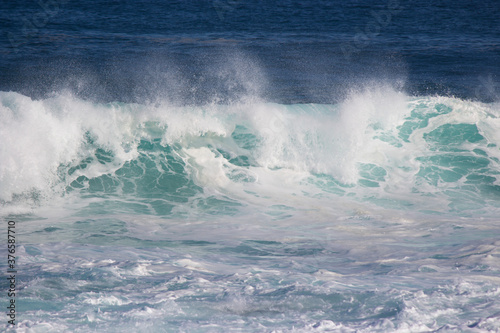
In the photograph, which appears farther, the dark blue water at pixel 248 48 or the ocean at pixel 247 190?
the dark blue water at pixel 248 48

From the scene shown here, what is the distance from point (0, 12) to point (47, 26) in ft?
14.8

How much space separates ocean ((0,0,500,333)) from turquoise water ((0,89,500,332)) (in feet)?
0.13

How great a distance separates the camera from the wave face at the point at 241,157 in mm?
9844

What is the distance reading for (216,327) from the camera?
4.89 m

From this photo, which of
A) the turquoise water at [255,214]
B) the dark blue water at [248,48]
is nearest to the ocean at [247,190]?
the turquoise water at [255,214]

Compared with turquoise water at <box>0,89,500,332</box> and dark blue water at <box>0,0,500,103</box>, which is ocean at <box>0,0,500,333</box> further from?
dark blue water at <box>0,0,500,103</box>

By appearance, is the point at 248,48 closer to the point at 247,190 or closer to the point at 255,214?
the point at 247,190

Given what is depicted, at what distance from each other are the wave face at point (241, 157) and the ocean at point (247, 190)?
4cm

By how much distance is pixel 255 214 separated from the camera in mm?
9195

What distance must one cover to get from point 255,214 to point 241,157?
247 cm

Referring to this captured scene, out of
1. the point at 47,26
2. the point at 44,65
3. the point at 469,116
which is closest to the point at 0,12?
the point at 47,26

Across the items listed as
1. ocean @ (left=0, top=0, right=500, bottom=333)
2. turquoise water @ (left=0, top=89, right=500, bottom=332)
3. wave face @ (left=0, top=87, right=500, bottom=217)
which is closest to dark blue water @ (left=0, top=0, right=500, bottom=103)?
ocean @ (left=0, top=0, right=500, bottom=333)

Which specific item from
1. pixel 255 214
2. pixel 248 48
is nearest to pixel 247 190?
pixel 255 214

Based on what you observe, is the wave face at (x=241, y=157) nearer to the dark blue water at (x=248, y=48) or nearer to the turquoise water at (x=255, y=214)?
the turquoise water at (x=255, y=214)
